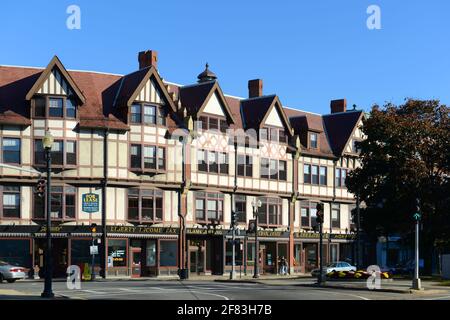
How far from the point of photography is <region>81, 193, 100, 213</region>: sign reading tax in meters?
58.6

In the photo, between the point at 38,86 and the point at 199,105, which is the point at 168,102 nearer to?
the point at 199,105

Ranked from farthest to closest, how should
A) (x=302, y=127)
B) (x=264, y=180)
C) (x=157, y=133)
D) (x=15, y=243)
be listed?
1. (x=302, y=127)
2. (x=264, y=180)
3. (x=157, y=133)
4. (x=15, y=243)

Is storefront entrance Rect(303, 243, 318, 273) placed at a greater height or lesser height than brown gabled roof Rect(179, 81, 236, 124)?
lesser

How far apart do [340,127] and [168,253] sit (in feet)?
83.4

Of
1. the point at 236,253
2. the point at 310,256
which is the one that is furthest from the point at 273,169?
the point at 310,256

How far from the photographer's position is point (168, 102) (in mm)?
62281

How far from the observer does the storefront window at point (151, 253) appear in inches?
2429

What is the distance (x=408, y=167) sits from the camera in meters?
55.5

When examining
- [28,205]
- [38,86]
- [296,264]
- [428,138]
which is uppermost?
[38,86]

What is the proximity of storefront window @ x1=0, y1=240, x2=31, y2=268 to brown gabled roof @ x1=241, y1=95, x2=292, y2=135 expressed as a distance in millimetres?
22929

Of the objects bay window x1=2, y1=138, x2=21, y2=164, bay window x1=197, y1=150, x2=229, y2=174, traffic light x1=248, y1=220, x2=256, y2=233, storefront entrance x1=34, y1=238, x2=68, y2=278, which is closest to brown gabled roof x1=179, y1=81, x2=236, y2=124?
bay window x1=197, y1=150, x2=229, y2=174

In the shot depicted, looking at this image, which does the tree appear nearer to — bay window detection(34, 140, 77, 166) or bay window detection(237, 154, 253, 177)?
bay window detection(237, 154, 253, 177)

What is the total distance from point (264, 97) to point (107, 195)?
64.0 ft
